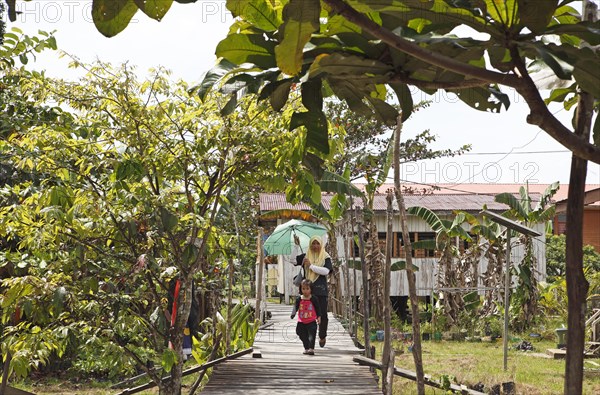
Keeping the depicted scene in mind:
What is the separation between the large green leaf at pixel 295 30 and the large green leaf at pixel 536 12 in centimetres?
37

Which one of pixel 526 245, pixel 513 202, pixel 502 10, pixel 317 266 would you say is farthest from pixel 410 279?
pixel 526 245

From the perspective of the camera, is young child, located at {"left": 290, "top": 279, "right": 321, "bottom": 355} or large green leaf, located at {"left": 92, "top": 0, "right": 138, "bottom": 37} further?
young child, located at {"left": 290, "top": 279, "right": 321, "bottom": 355}

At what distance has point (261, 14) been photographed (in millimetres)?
1656

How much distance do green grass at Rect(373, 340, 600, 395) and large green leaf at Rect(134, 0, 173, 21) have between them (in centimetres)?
859

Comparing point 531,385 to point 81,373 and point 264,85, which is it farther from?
point 264,85

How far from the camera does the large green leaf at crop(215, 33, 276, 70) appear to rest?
166 cm

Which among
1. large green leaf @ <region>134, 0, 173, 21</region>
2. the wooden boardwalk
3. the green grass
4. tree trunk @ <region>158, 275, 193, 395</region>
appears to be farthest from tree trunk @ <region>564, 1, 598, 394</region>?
the green grass

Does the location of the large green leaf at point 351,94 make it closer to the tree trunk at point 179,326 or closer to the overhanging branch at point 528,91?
the overhanging branch at point 528,91

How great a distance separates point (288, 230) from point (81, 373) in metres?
5.72

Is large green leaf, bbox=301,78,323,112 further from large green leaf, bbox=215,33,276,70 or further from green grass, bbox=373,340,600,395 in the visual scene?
green grass, bbox=373,340,600,395

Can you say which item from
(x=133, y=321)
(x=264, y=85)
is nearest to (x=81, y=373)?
(x=133, y=321)

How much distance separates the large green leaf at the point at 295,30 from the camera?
55.6 inches

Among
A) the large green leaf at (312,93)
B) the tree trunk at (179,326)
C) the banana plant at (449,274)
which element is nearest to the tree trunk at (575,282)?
the large green leaf at (312,93)

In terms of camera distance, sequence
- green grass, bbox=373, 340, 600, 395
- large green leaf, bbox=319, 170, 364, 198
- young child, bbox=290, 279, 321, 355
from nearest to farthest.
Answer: young child, bbox=290, 279, 321, 355
green grass, bbox=373, 340, 600, 395
large green leaf, bbox=319, 170, 364, 198
